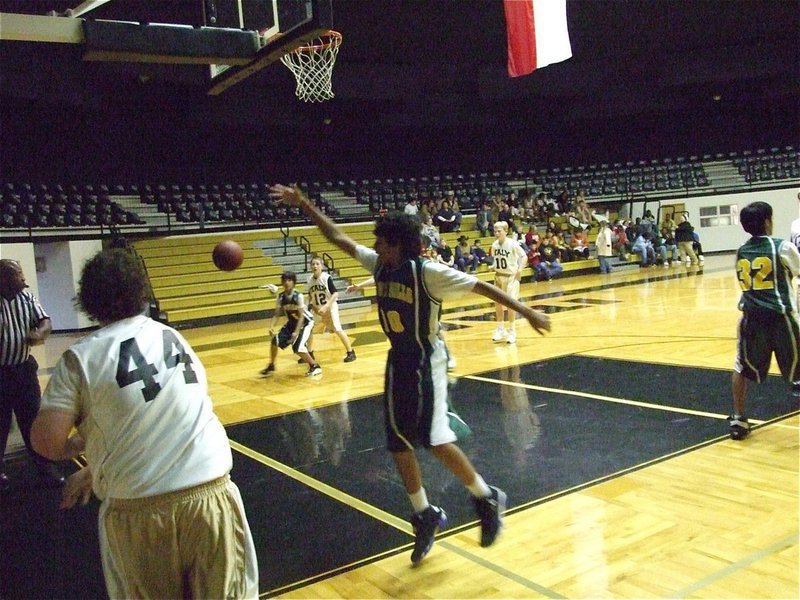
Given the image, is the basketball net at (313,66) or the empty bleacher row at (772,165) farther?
the empty bleacher row at (772,165)

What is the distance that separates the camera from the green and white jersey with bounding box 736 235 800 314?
4938mm

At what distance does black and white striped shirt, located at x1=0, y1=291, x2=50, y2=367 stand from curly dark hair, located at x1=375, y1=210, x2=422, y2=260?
3.11m

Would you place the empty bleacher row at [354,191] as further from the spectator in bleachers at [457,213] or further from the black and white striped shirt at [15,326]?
the black and white striped shirt at [15,326]

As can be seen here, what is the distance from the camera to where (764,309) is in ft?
16.4

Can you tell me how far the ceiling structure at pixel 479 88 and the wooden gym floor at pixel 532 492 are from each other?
1122 centimetres

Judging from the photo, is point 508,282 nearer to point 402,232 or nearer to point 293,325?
point 293,325

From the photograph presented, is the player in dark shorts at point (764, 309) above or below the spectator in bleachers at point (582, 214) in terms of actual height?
below

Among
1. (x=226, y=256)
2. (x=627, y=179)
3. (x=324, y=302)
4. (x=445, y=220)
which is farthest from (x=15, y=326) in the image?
(x=627, y=179)

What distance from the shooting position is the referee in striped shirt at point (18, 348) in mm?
5145

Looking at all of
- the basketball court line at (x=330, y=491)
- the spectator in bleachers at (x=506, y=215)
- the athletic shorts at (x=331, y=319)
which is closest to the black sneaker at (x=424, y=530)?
the basketball court line at (x=330, y=491)

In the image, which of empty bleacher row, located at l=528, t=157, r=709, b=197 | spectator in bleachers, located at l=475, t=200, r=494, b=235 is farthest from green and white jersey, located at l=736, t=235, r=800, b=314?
empty bleacher row, located at l=528, t=157, r=709, b=197

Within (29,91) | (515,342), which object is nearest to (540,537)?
(515,342)

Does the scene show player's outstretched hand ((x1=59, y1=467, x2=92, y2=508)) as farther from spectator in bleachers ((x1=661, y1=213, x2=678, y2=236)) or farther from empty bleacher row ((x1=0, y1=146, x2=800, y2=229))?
spectator in bleachers ((x1=661, y1=213, x2=678, y2=236))

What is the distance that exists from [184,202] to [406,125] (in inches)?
342
